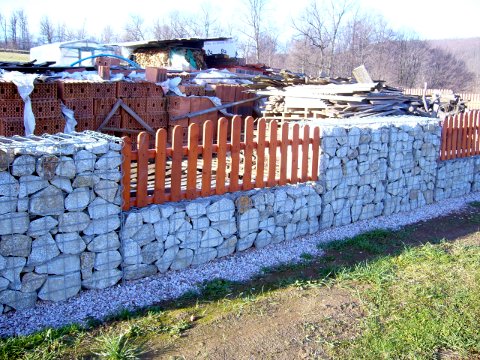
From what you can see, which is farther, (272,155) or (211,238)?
(272,155)

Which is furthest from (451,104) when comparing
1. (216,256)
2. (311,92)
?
(216,256)

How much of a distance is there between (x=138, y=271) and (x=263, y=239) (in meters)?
1.81

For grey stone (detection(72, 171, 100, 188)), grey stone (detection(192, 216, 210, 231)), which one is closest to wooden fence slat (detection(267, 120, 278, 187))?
grey stone (detection(192, 216, 210, 231))

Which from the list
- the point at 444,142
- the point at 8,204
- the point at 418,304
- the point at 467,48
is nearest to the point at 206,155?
the point at 8,204

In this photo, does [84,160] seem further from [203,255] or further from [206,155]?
[203,255]

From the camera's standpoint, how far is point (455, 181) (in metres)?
9.65

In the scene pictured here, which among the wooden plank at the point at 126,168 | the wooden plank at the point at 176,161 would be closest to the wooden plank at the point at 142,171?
the wooden plank at the point at 126,168

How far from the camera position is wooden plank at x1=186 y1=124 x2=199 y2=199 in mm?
5566

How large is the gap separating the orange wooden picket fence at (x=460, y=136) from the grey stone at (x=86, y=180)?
6.71 m

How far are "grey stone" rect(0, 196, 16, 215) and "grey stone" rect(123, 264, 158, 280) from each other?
50.6 inches

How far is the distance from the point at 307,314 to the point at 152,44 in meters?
21.2

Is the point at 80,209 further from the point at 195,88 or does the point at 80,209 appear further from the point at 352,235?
the point at 195,88

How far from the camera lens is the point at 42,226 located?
446cm

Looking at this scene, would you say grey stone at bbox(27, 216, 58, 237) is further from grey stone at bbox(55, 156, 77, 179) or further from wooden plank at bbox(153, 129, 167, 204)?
wooden plank at bbox(153, 129, 167, 204)
